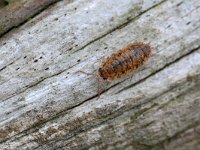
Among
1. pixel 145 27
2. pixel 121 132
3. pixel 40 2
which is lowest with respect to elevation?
pixel 121 132

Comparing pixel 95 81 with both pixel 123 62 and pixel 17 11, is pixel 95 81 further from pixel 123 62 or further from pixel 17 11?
pixel 17 11

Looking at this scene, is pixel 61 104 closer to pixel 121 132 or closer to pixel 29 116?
pixel 29 116

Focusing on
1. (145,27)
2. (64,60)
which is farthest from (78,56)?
(145,27)

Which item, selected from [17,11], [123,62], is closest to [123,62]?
[123,62]

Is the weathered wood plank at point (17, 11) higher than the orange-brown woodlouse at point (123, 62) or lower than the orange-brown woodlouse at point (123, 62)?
higher

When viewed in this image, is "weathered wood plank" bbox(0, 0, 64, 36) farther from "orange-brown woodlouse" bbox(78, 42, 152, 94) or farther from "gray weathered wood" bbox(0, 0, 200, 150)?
"orange-brown woodlouse" bbox(78, 42, 152, 94)

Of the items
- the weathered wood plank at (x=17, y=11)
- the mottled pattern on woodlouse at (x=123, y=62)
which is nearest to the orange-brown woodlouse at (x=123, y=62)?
the mottled pattern on woodlouse at (x=123, y=62)

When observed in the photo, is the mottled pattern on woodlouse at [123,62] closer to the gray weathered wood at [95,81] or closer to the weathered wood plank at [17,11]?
the gray weathered wood at [95,81]
